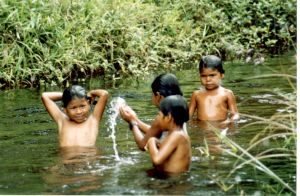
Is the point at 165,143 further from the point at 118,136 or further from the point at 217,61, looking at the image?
the point at 217,61

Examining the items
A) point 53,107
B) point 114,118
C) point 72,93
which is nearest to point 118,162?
point 72,93

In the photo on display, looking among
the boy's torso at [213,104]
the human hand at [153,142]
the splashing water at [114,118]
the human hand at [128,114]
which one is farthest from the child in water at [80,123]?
the boy's torso at [213,104]

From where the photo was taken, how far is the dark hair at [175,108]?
17.1 ft

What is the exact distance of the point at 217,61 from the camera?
786 cm

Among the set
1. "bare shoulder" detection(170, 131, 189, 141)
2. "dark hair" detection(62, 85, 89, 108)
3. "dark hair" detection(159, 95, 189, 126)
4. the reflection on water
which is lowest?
the reflection on water

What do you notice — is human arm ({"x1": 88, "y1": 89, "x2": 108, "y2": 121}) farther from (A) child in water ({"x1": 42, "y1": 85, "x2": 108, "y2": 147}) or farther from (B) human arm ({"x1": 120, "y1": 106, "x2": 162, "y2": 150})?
(B) human arm ({"x1": 120, "y1": 106, "x2": 162, "y2": 150})

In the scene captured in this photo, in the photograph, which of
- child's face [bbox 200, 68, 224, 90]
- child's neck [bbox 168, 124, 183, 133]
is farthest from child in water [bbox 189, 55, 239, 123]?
child's neck [bbox 168, 124, 183, 133]

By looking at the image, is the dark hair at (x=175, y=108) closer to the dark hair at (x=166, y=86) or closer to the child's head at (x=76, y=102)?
the dark hair at (x=166, y=86)

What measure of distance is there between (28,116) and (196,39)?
6.67 metres

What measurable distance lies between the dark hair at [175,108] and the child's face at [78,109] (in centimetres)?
141

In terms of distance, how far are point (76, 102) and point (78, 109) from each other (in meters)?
0.15

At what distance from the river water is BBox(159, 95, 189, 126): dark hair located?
337mm

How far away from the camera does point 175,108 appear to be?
5.21 meters

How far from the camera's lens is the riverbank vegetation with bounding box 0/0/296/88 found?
11453 mm
